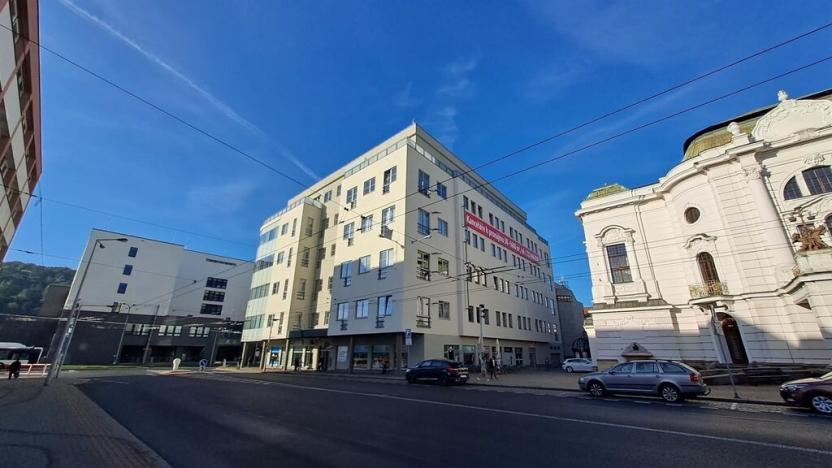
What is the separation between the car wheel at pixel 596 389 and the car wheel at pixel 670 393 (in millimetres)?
2152

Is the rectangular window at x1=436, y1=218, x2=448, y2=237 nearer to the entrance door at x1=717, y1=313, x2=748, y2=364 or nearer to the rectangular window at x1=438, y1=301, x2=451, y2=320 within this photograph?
the rectangular window at x1=438, y1=301, x2=451, y2=320

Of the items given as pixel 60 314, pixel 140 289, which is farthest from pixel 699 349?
pixel 60 314

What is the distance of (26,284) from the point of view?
59250mm

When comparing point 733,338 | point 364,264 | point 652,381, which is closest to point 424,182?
point 364,264

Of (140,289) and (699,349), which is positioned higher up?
(140,289)

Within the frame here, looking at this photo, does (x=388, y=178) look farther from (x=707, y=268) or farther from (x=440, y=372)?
(x=707, y=268)

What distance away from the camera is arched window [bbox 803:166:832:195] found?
19297 mm

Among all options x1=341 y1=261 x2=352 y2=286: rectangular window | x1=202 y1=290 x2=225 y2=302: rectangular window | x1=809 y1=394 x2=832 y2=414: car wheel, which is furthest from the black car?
x1=202 y1=290 x2=225 y2=302: rectangular window

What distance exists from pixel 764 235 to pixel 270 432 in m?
27.8

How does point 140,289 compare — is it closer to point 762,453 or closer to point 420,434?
point 420,434

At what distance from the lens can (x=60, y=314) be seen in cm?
5288

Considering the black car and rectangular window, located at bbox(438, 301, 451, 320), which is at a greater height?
rectangular window, located at bbox(438, 301, 451, 320)

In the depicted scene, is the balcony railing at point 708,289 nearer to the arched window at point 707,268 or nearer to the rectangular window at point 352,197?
the arched window at point 707,268

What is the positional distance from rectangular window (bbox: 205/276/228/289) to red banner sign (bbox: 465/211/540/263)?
57.8m
